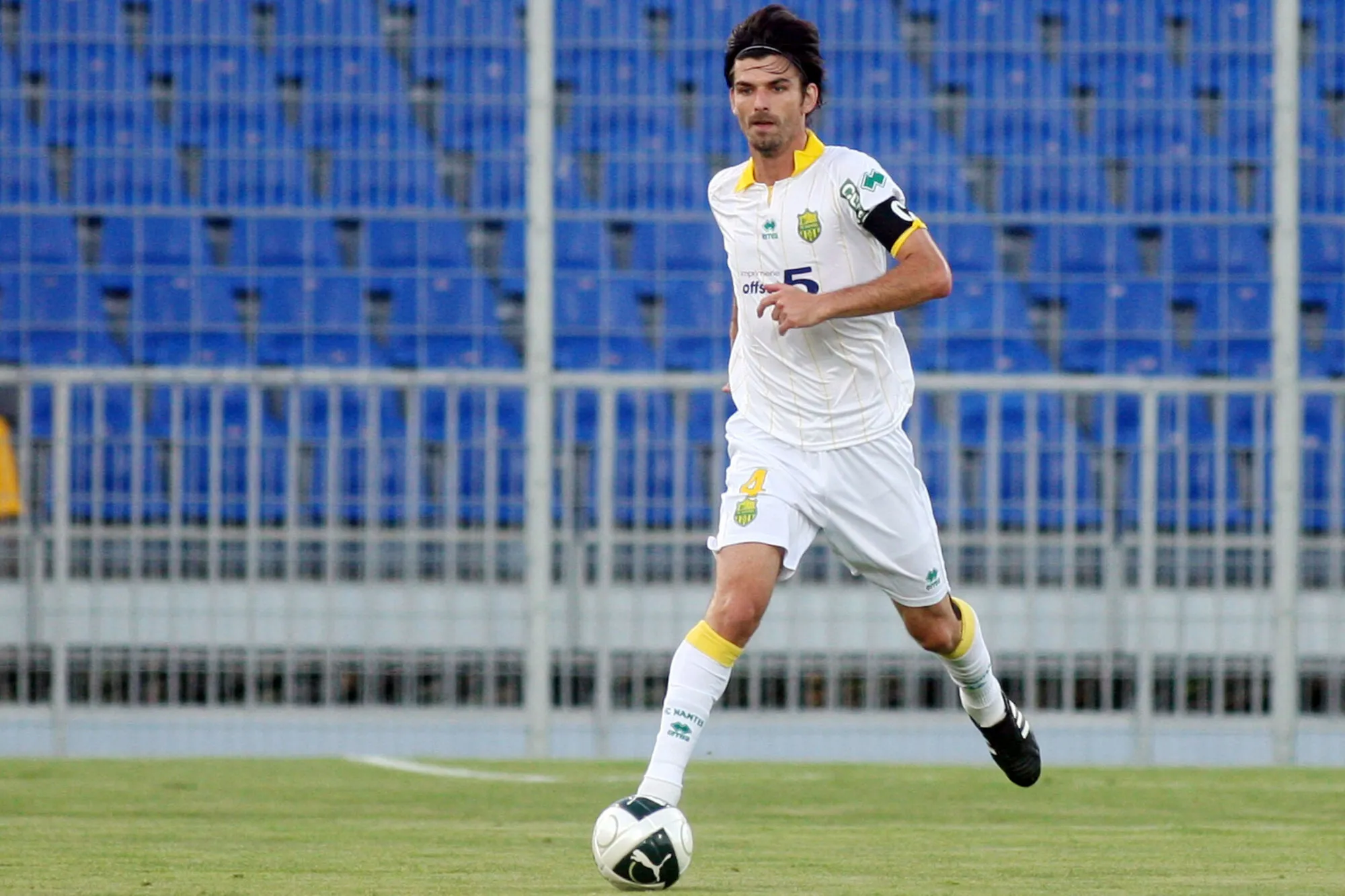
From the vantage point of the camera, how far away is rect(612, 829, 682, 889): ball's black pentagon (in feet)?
10.1

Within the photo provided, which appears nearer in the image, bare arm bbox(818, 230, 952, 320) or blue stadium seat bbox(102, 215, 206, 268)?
bare arm bbox(818, 230, 952, 320)

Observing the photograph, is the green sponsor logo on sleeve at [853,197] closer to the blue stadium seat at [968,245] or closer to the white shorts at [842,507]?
the white shorts at [842,507]

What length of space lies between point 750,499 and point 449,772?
2.67 metres

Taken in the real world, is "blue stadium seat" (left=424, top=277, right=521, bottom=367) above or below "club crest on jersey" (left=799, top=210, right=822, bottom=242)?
below

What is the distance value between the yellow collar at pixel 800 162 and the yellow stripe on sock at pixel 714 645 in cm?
84

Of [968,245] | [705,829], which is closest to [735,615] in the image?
[705,829]

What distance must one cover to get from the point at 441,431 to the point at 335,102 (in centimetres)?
830

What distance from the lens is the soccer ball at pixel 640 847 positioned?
3.09 metres

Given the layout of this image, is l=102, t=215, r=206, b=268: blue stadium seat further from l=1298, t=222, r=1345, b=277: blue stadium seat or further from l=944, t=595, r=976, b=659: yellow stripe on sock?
l=944, t=595, r=976, b=659: yellow stripe on sock

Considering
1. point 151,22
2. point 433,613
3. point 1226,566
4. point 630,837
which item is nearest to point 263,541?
point 433,613

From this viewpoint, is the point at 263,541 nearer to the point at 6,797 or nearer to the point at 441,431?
the point at 441,431

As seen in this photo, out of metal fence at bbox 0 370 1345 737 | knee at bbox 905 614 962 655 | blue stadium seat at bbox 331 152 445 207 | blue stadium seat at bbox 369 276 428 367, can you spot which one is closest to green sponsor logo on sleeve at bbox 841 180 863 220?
knee at bbox 905 614 962 655

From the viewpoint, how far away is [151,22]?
15320 millimetres

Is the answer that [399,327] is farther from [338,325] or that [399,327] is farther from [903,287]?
[903,287]
